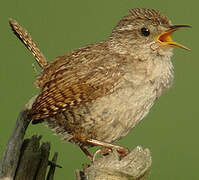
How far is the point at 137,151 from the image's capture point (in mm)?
3672

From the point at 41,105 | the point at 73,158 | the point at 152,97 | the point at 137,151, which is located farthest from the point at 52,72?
the point at 73,158

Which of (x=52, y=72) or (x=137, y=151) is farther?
(x=52, y=72)

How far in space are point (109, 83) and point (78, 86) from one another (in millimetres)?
230

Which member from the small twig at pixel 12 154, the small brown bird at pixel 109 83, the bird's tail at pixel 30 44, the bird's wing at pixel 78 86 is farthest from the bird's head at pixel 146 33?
the small twig at pixel 12 154

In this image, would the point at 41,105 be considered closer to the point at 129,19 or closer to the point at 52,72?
the point at 52,72

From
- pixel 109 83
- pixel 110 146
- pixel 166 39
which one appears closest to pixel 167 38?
pixel 166 39

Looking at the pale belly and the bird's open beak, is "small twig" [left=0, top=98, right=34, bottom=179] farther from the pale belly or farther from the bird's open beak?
the bird's open beak

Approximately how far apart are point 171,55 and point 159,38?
164mm

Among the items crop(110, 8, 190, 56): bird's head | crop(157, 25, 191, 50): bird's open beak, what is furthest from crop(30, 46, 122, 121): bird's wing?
crop(157, 25, 191, 50): bird's open beak

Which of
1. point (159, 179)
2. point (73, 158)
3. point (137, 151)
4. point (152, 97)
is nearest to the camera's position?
point (137, 151)

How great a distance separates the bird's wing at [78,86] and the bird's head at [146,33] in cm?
26

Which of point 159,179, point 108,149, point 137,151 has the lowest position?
point 159,179

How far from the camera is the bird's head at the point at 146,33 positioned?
5102 mm

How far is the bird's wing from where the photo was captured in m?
4.89
